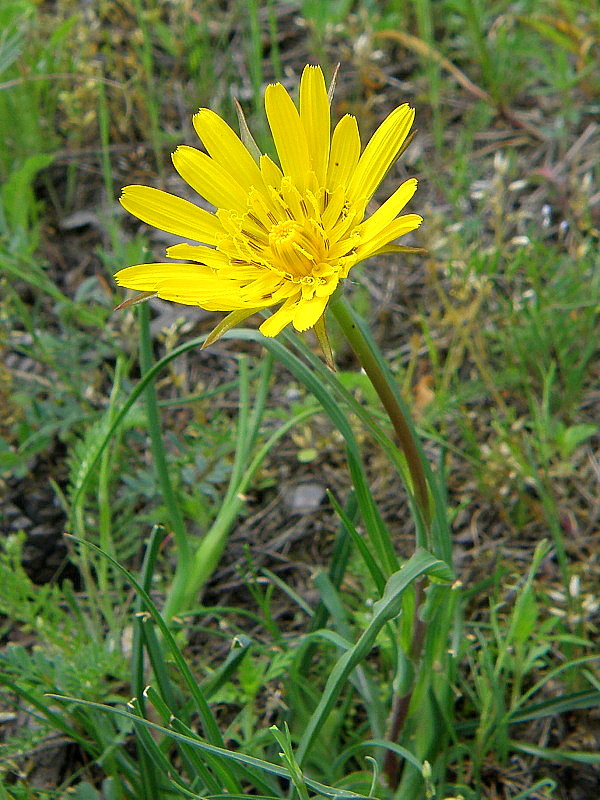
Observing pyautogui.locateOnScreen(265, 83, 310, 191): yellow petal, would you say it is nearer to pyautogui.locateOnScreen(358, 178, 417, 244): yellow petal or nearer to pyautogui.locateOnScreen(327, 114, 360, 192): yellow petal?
pyautogui.locateOnScreen(327, 114, 360, 192): yellow petal

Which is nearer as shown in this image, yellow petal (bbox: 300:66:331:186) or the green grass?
yellow petal (bbox: 300:66:331:186)

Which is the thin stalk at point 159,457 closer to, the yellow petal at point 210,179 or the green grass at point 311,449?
the green grass at point 311,449

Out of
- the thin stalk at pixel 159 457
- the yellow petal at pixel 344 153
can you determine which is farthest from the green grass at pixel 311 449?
the yellow petal at pixel 344 153

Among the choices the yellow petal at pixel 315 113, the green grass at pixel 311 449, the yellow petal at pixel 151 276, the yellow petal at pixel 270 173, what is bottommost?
the green grass at pixel 311 449

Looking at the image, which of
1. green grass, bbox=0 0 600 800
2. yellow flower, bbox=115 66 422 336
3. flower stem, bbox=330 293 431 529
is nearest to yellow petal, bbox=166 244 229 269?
yellow flower, bbox=115 66 422 336

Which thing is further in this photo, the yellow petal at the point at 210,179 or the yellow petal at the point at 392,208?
the yellow petal at the point at 210,179

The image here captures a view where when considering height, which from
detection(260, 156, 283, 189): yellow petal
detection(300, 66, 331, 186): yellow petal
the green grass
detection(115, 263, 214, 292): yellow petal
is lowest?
the green grass

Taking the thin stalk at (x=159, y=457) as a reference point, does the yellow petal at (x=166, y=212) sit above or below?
above
